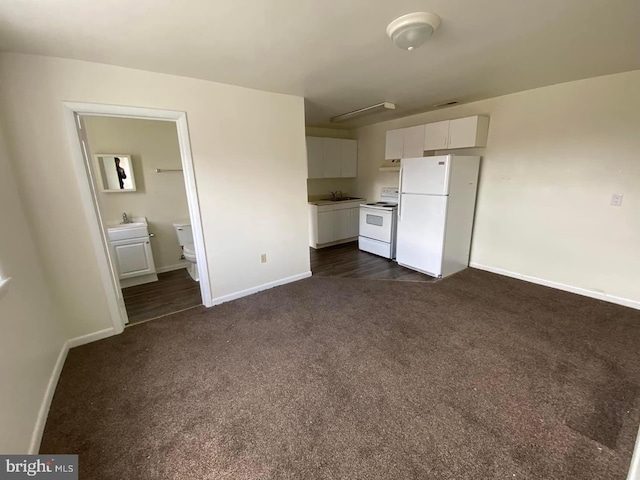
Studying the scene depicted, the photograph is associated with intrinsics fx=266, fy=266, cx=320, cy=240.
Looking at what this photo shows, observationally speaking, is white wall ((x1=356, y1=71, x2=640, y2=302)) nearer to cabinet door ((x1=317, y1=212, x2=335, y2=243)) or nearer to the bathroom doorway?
cabinet door ((x1=317, y1=212, x2=335, y2=243))

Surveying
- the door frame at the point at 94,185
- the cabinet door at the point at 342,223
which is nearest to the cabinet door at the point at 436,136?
the cabinet door at the point at 342,223

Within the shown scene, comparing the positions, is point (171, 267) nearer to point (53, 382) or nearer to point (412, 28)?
point (53, 382)

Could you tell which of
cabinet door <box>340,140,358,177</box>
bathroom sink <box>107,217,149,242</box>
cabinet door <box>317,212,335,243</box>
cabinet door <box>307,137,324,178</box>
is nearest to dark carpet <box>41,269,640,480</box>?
bathroom sink <box>107,217,149,242</box>

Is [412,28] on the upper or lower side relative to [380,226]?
upper

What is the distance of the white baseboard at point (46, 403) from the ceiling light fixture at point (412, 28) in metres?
3.09

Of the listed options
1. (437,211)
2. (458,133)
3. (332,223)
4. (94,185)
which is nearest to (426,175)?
(437,211)

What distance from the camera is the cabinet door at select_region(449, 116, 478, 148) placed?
135 inches

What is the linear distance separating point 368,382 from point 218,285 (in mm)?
1926

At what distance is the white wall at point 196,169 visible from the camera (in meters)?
1.96

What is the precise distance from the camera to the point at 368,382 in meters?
1.84

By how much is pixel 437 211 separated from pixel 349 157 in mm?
2615

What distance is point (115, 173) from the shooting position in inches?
136

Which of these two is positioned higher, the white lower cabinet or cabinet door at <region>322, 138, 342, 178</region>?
cabinet door at <region>322, 138, 342, 178</region>
